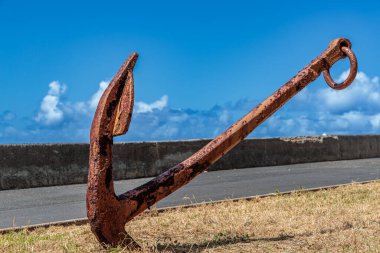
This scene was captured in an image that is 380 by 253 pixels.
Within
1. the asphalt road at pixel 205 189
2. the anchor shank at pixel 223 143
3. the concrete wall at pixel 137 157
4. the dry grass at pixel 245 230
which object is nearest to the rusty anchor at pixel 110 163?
the anchor shank at pixel 223 143

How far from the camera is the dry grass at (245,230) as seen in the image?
4.92 metres

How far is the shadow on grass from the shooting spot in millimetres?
4830

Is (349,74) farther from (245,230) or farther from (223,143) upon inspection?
(245,230)

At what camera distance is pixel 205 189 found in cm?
970

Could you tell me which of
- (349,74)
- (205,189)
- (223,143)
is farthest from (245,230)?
(205,189)

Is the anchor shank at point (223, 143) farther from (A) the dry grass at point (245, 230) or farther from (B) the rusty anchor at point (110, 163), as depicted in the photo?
(A) the dry grass at point (245, 230)

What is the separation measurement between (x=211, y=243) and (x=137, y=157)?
7.25 meters

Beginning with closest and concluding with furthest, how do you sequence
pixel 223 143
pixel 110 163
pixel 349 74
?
pixel 110 163 → pixel 223 143 → pixel 349 74

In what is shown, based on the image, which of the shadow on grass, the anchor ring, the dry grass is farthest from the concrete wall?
the anchor ring

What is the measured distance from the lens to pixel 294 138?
611 inches

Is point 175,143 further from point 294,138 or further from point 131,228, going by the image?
point 131,228

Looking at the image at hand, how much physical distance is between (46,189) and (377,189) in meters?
5.76

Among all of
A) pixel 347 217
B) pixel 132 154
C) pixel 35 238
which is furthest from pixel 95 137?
pixel 132 154

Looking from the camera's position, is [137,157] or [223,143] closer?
[223,143]
